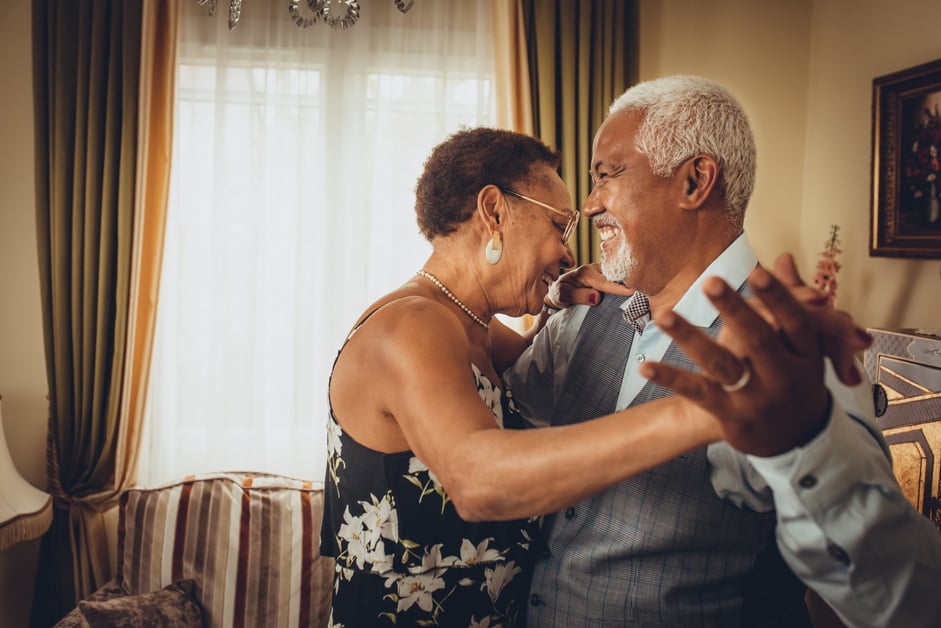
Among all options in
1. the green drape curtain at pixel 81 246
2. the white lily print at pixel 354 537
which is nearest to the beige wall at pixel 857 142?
the white lily print at pixel 354 537

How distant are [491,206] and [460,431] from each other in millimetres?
635

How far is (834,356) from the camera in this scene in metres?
0.64

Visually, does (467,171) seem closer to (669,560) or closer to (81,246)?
(669,560)

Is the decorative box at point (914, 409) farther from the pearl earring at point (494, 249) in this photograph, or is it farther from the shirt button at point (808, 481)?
the shirt button at point (808, 481)

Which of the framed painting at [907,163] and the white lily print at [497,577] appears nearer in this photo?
the white lily print at [497,577]

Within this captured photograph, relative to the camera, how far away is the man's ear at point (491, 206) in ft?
4.68

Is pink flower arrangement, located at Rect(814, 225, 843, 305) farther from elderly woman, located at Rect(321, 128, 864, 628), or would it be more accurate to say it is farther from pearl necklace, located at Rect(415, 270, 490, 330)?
pearl necklace, located at Rect(415, 270, 490, 330)

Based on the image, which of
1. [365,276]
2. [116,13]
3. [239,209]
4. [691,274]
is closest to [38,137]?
[116,13]

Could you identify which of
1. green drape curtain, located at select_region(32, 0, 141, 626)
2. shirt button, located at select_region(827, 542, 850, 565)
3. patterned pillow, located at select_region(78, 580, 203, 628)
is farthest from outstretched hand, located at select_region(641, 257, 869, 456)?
green drape curtain, located at select_region(32, 0, 141, 626)

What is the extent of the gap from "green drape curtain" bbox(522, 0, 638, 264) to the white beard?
1730 millimetres

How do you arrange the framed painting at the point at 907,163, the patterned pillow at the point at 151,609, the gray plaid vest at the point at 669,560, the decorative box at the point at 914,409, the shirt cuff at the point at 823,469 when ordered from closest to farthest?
the shirt cuff at the point at 823,469, the gray plaid vest at the point at 669,560, the decorative box at the point at 914,409, the patterned pillow at the point at 151,609, the framed painting at the point at 907,163

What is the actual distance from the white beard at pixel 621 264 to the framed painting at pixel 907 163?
1.61 metres

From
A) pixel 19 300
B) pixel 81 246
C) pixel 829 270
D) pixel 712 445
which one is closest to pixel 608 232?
pixel 712 445

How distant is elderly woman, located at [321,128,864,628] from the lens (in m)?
0.81
